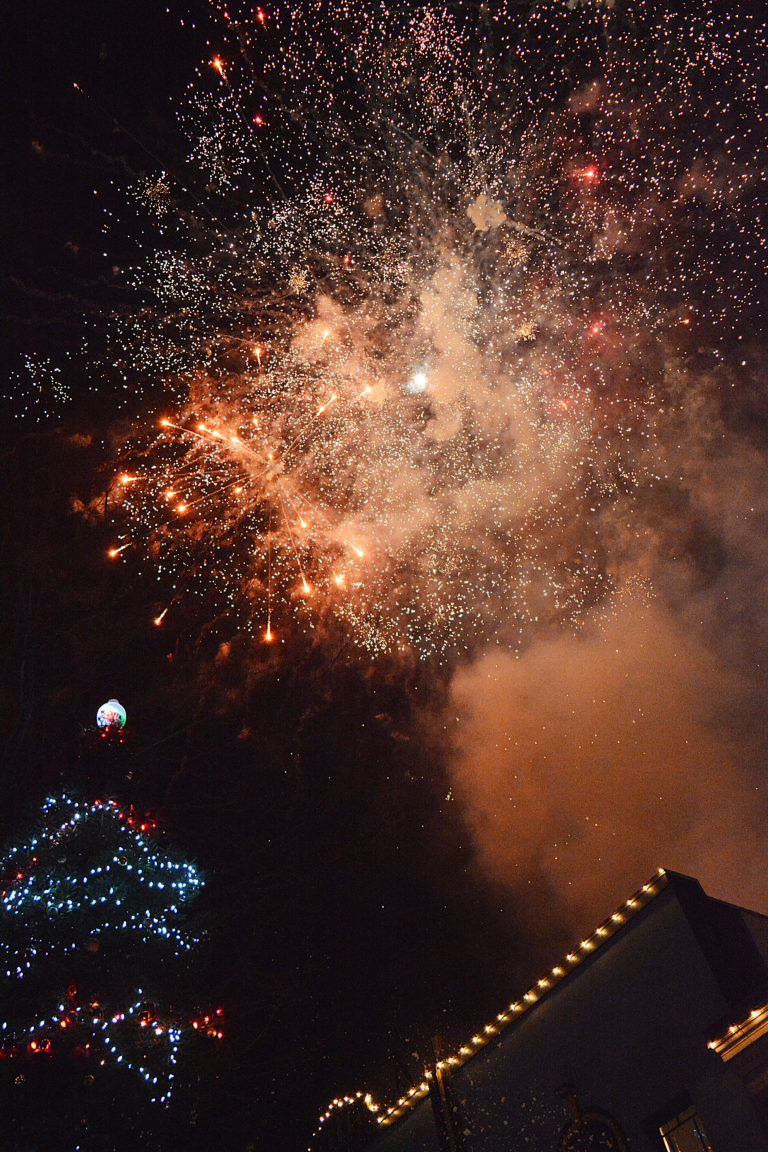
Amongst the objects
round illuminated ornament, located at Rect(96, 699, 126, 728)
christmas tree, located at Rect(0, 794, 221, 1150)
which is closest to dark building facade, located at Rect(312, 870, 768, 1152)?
christmas tree, located at Rect(0, 794, 221, 1150)

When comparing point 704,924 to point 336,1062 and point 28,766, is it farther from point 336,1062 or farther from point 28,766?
point 336,1062

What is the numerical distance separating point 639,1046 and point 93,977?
20.3ft

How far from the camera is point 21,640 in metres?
10.2

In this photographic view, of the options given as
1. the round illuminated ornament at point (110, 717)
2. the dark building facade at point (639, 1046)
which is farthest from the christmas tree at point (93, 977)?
the dark building facade at point (639, 1046)

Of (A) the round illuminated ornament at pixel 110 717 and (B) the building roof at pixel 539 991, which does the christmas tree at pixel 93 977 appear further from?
(B) the building roof at pixel 539 991

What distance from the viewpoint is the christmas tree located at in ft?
22.8

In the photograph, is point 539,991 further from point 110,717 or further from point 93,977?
point 110,717

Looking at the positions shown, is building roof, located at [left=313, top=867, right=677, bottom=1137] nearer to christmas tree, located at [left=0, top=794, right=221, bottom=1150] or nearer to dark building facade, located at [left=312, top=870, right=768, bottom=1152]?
dark building facade, located at [left=312, top=870, right=768, bottom=1152]

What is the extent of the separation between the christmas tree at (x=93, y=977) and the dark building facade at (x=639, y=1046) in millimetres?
3804

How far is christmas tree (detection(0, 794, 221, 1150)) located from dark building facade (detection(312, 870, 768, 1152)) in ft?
12.5

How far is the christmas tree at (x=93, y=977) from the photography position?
696cm

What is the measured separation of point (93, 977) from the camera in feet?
24.5

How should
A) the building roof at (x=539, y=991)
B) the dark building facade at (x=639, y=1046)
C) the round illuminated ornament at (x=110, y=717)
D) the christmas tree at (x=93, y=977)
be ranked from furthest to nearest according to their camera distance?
the round illuminated ornament at (x=110, y=717), the building roof at (x=539, y=991), the christmas tree at (x=93, y=977), the dark building facade at (x=639, y=1046)

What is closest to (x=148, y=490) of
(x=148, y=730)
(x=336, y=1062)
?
(x=148, y=730)
